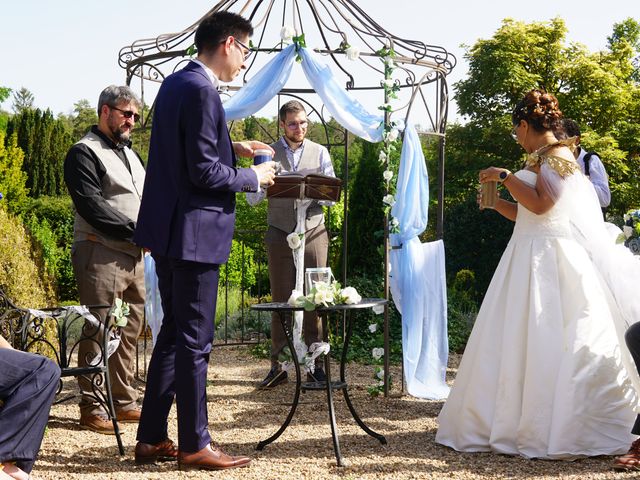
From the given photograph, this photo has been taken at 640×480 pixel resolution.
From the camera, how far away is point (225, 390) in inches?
233

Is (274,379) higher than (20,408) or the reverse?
the reverse

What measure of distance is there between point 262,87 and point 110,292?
182cm

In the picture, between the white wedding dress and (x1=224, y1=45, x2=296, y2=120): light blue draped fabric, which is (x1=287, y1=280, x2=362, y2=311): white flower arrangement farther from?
(x1=224, y1=45, x2=296, y2=120): light blue draped fabric

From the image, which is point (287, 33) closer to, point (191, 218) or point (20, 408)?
point (191, 218)

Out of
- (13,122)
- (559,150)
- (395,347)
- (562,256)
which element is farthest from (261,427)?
(13,122)

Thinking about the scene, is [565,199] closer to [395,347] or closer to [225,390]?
[225,390]

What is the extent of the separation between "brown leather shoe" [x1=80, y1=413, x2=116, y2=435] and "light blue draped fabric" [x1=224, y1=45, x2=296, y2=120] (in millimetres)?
2205

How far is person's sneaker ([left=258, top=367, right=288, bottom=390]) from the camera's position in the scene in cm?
585

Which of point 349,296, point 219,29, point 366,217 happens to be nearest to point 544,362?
point 349,296

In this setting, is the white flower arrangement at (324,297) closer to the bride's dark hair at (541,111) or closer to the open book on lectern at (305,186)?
the open book on lectern at (305,186)

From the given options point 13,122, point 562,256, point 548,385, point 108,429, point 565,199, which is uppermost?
point 13,122

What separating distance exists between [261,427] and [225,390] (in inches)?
52.7

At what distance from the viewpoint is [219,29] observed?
11.6 feet

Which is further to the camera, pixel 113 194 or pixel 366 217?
pixel 366 217
